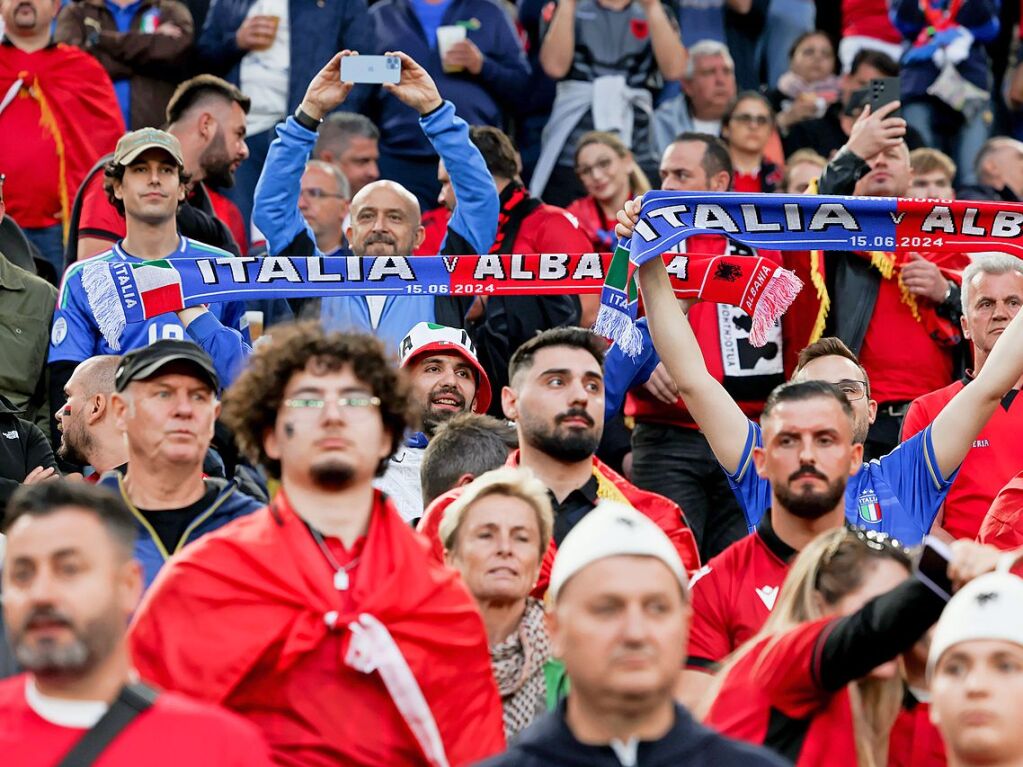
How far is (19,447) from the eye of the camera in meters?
8.20

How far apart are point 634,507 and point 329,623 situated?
2.38 m

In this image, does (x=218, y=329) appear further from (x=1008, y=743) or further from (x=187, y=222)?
(x=1008, y=743)

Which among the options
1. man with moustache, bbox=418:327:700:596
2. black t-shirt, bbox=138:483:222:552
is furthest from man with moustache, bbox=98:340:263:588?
man with moustache, bbox=418:327:700:596

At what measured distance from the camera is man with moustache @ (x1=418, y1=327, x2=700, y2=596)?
7.43 m

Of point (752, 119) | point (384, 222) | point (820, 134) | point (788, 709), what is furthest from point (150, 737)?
point (820, 134)

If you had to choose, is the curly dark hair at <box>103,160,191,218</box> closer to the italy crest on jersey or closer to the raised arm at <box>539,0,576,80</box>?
the italy crest on jersey

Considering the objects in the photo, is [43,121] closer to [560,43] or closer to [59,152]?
[59,152]

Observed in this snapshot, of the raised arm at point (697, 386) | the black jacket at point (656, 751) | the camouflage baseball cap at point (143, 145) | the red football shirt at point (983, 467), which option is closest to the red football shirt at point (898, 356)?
the red football shirt at point (983, 467)

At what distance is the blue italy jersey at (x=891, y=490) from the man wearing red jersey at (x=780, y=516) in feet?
1.76

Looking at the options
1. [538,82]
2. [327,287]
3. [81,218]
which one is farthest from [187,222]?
[538,82]

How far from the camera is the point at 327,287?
867cm

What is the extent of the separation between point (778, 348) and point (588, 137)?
7.38 ft

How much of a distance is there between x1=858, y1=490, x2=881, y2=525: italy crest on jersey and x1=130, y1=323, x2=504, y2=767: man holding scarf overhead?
238cm

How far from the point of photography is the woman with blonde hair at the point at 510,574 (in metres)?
6.19
